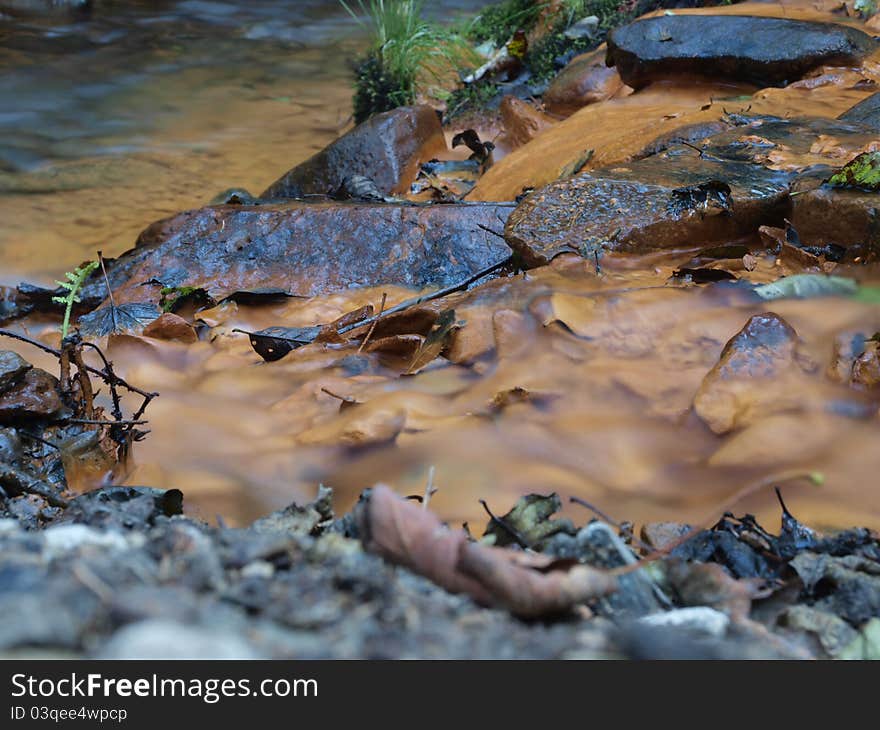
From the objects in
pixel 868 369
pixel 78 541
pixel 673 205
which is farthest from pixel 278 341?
pixel 78 541

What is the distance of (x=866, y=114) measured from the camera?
391 cm

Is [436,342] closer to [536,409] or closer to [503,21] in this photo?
[536,409]

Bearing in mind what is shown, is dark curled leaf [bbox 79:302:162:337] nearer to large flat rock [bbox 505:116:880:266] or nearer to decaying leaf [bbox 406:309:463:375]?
decaying leaf [bbox 406:309:463:375]

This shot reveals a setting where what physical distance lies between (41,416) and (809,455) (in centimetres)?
228

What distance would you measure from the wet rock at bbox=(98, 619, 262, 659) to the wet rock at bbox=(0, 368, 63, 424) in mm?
2015

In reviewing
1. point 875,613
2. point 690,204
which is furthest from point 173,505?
point 690,204

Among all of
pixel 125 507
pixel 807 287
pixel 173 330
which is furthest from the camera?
pixel 173 330

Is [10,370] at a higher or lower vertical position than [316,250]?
higher

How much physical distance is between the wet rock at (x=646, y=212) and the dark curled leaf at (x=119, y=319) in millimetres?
1669

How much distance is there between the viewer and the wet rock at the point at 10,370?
8.80ft

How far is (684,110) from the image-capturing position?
16.5 ft

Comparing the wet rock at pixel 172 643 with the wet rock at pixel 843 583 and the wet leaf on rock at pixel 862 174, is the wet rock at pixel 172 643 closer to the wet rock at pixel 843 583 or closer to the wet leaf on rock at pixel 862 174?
the wet rock at pixel 843 583

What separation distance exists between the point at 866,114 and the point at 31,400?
12.2ft

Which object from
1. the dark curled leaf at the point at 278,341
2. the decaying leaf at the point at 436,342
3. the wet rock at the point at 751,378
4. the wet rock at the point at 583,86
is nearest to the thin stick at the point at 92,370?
the dark curled leaf at the point at 278,341
